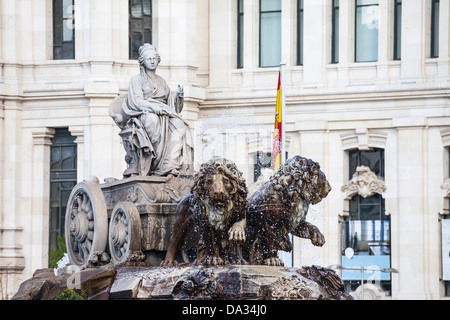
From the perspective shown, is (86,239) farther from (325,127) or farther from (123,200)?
(325,127)

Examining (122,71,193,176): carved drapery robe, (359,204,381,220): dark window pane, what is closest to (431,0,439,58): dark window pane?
(359,204,381,220): dark window pane

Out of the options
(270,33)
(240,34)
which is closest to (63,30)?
(240,34)

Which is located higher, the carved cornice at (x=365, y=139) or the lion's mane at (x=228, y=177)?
the carved cornice at (x=365, y=139)

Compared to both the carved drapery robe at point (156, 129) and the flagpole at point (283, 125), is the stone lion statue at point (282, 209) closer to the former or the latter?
the carved drapery robe at point (156, 129)

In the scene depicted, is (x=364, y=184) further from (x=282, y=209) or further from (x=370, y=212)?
(x=282, y=209)

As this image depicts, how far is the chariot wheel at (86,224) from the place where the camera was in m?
28.7

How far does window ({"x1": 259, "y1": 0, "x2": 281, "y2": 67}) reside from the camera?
57.6 meters

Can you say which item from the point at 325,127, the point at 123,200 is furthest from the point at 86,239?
the point at 325,127

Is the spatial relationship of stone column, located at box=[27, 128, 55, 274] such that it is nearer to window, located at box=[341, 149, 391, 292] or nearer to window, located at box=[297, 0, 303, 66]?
window, located at box=[297, 0, 303, 66]

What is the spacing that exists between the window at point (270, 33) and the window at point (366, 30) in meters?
2.54

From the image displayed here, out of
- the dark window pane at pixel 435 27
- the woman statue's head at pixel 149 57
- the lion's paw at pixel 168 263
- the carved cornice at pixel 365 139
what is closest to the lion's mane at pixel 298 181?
the lion's paw at pixel 168 263

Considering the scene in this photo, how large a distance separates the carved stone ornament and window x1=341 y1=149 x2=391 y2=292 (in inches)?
12.6

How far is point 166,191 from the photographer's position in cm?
2847
